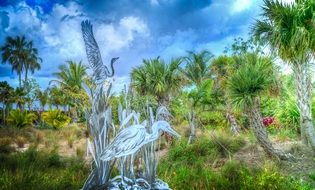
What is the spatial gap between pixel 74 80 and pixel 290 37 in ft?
88.3

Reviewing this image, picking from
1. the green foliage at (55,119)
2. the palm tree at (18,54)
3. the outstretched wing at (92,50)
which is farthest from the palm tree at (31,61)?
the outstretched wing at (92,50)

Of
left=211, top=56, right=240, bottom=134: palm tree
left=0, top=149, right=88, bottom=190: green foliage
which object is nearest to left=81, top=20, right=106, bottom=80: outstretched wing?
left=0, top=149, right=88, bottom=190: green foliage

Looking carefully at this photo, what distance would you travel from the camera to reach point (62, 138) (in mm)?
22219

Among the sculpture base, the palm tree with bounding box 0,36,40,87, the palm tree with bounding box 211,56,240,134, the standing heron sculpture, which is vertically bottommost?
the sculpture base

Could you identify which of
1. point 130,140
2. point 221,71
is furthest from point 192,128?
point 130,140

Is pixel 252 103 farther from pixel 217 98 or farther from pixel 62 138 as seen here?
pixel 62 138

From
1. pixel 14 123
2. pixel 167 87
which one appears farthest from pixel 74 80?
pixel 167 87

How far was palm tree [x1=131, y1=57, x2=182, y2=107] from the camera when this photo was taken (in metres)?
18.9

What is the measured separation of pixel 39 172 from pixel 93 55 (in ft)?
13.2

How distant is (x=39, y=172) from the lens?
9.34 meters

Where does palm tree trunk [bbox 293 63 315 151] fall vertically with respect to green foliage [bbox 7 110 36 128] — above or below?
below

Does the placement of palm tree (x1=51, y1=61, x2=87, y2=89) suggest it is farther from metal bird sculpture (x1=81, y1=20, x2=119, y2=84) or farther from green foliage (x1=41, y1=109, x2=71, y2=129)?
metal bird sculpture (x1=81, y1=20, x2=119, y2=84)

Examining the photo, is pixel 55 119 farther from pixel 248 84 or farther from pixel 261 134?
pixel 248 84

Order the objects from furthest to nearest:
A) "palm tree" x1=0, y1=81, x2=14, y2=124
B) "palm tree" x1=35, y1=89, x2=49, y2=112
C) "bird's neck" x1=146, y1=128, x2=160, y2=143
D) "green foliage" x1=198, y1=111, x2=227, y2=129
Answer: "palm tree" x1=35, y1=89, x2=49, y2=112
"palm tree" x1=0, y1=81, x2=14, y2=124
"green foliage" x1=198, y1=111, x2=227, y2=129
"bird's neck" x1=146, y1=128, x2=160, y2=143
